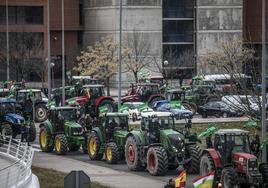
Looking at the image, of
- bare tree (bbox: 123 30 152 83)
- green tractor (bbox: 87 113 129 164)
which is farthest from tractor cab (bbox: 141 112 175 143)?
bare tree (bbox: 123 30 152 83)

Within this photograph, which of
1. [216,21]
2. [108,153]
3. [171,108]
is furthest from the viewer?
[216,21]

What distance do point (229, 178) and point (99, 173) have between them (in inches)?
288

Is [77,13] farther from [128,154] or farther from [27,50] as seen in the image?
[128,154]

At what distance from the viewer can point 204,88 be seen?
2233 inches

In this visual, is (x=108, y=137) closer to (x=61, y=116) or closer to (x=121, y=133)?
(x=121, y=133)

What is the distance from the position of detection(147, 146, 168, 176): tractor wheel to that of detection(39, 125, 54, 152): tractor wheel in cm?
876

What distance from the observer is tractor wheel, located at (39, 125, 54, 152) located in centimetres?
3459

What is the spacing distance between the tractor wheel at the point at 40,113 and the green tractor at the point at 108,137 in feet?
58.1

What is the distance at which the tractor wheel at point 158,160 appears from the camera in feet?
86.4

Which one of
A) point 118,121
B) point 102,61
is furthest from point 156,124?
point 102,61

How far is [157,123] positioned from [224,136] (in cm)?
495

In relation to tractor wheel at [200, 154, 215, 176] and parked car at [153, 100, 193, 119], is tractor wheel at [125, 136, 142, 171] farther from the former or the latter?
parked car at [153, 100, 193, 119]

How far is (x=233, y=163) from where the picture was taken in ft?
74.7

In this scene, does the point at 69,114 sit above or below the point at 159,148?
above
